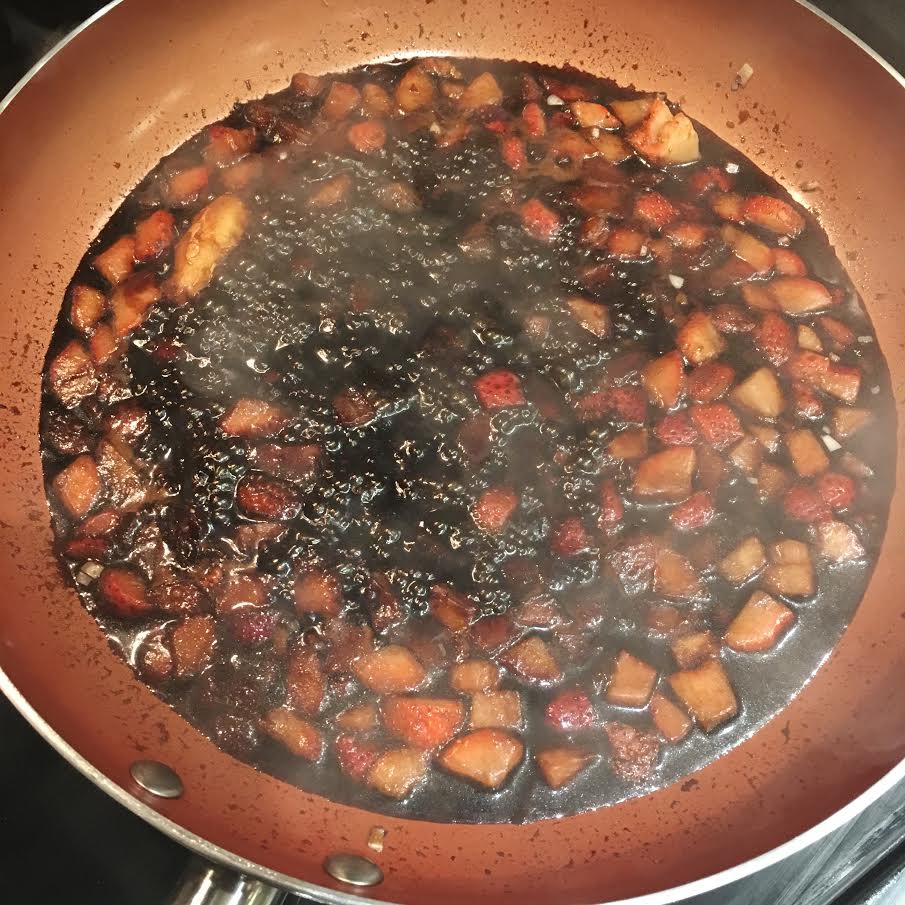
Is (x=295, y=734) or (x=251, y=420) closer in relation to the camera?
(x=295, y=734)

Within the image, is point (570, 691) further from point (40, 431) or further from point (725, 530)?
point (40, 431)

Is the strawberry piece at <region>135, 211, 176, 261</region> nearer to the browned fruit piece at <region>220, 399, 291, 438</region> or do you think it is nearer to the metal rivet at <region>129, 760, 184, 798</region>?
the browned fruit piece at <region>220, 399, 291, 438</region>

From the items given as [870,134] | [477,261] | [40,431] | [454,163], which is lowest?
[40,431]

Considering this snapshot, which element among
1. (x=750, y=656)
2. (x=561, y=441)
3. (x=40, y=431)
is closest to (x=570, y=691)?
(x=750, y=656)

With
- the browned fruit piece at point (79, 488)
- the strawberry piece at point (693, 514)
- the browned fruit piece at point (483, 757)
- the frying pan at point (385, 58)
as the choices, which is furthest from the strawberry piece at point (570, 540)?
the browned fruit piece at point (79, 488)

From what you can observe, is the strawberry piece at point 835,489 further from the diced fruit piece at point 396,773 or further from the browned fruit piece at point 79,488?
the browned fruit piece at point 79,488

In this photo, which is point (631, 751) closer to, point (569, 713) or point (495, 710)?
point (569, 713)

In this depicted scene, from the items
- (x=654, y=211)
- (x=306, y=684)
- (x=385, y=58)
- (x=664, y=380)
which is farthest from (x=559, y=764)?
(x=385, y=58)
